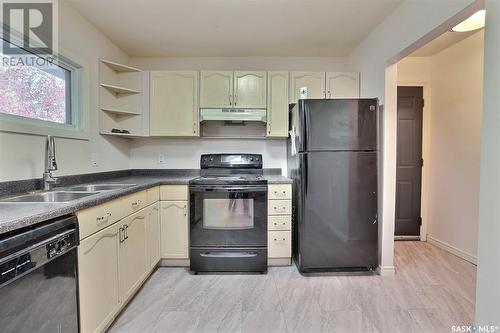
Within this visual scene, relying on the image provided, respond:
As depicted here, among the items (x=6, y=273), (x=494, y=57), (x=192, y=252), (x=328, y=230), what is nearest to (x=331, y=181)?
(x=328, y=230)

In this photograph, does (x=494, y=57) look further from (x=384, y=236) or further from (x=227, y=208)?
(x=227, y=208)

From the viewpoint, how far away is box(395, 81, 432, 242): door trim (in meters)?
3.24

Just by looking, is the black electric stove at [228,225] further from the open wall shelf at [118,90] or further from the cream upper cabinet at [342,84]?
the cream upper cabinet at [342,84]

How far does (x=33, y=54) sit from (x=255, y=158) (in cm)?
220

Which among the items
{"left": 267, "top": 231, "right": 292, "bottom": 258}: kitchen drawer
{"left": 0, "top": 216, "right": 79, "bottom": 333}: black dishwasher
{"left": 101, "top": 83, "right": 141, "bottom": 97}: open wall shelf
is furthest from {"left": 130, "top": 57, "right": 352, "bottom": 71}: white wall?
{"left": 0, "top": 216, "right": 79, "bottom": 333}: black dishwasher

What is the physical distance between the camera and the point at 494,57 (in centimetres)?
126

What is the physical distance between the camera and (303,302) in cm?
194

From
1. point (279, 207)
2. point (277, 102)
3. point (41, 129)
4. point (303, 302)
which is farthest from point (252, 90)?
point (303, 302)

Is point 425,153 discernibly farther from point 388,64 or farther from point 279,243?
point 279,243

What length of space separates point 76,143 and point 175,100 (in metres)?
1.11

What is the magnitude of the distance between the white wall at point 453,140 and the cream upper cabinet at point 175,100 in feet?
8.85

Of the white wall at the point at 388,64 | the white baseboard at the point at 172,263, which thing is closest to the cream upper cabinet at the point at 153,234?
the white baseboard at the point at 172,263

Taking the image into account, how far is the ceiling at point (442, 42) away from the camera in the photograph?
8.55 ft

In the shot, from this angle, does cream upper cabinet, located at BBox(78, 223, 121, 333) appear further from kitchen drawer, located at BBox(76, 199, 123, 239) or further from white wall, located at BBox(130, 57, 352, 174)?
white wall, located at BBox(130, 57, 352, 174)
